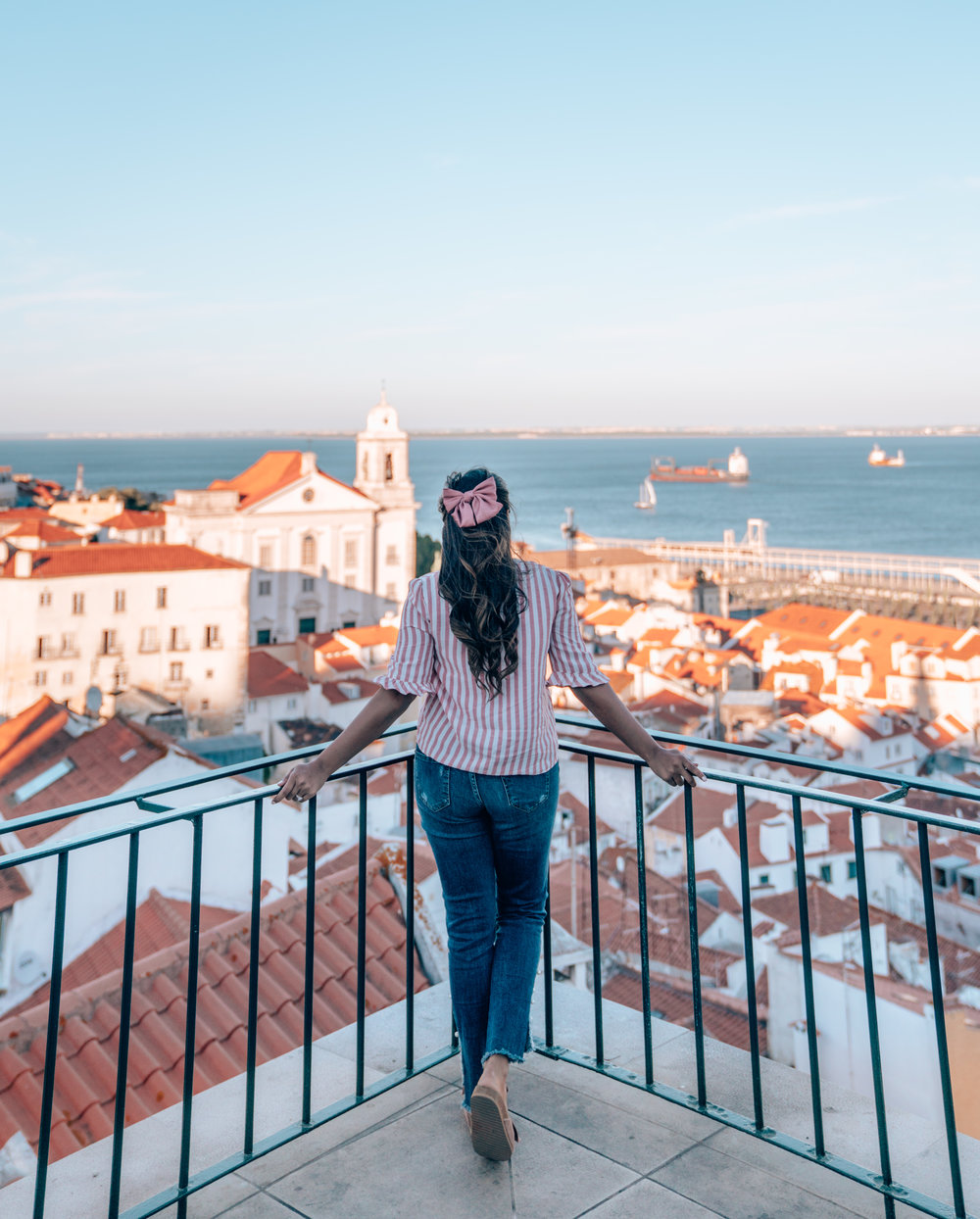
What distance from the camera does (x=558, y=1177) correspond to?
1949 mm

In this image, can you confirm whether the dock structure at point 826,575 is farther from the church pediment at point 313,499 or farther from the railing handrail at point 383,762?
the railing handrail at point 383,762

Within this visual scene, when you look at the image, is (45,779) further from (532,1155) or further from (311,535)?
(311,535)

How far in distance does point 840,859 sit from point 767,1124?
48.3 ft

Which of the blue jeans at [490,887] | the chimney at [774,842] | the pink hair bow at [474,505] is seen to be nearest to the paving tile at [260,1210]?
the blue jeans at [490,887]

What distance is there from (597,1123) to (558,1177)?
216 mm

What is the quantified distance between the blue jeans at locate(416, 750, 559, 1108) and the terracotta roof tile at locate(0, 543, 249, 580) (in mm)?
27997

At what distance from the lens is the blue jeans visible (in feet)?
6.23

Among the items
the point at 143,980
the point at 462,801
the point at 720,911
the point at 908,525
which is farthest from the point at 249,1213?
the point at 908,525

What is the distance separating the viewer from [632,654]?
3162 centimetres

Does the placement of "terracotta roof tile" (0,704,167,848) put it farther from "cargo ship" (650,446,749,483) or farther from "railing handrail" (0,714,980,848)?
"cargo ship" (650,446,749,483)

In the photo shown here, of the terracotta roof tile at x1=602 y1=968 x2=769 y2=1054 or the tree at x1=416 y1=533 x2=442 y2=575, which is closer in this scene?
the terracotta roof tile at x1=602 y1=968 x2=769 y2=1054

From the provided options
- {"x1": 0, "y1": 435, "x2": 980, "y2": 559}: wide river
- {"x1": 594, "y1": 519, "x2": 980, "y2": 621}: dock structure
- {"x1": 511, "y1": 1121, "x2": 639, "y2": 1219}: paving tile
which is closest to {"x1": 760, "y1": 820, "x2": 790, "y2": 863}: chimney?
{"x1": 511, "y1": 1121, "x2": 639, "y2": 1219}: paving tile

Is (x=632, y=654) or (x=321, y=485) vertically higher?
(x=321, y=485)

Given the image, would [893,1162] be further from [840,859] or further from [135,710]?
[135,710]
